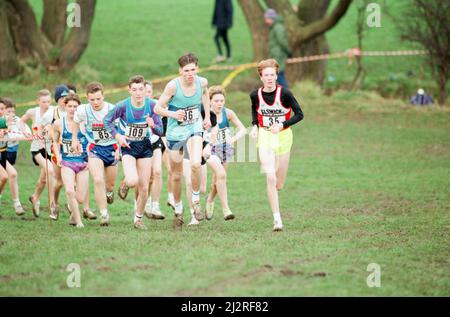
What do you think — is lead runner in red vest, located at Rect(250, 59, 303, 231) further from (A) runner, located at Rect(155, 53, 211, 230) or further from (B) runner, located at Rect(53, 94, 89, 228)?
(B) runner, located at Rect(53, 94, 89, 228)

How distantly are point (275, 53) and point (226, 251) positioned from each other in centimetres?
1533

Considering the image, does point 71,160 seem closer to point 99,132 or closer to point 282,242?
point 99,132

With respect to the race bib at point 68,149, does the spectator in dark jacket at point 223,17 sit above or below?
above

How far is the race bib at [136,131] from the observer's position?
1195cm

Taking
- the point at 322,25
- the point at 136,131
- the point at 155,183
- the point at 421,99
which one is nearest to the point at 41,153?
the point at 155,183

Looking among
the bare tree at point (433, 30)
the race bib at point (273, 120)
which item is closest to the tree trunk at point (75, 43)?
the bare tree at point (433, 30)

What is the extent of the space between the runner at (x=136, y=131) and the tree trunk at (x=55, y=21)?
15470 mm

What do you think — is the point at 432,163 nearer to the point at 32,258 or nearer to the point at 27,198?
the point at 27,198

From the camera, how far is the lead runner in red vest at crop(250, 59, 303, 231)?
11828 mm

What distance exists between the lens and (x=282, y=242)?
35.2 ft

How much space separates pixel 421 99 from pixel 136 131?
1565 centimetres

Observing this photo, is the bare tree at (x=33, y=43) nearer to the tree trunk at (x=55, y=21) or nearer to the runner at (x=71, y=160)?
the tree trunk at (x=55, y=21)

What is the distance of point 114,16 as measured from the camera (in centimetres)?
3981
